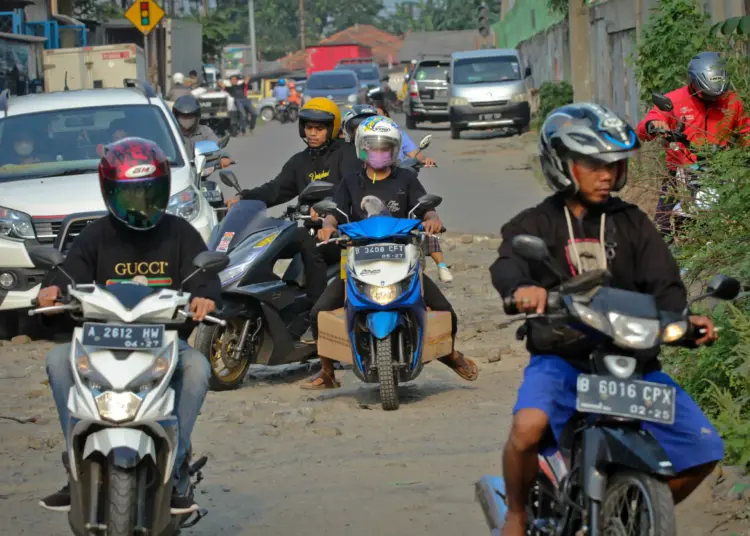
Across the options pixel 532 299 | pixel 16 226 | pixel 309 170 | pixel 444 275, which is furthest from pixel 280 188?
pixel 532 299

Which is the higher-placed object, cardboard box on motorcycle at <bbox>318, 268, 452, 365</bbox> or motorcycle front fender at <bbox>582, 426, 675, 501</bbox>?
motorcycle front fender at <bbox>582, 426, 675, 501</bbox>

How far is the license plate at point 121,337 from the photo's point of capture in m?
5.12

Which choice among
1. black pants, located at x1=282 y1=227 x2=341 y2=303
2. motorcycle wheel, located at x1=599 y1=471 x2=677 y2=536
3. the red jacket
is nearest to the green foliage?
the red jacket

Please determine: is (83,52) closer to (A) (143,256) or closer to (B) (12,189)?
(B) (12,189)

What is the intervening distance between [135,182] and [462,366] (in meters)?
4.22

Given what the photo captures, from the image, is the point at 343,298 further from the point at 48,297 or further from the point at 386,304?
the point at 48,297

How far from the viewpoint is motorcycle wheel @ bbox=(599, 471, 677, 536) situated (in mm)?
4145

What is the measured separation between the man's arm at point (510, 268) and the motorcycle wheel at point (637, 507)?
737mm

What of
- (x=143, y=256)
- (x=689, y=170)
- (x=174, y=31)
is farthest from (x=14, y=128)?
(x=174, y=31)

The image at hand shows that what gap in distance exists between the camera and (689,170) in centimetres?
920

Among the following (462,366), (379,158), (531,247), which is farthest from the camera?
(462,366)

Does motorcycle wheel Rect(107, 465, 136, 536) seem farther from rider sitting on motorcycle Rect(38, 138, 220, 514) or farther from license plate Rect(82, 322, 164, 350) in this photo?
license plate Rect(82, 322, 164, 350)

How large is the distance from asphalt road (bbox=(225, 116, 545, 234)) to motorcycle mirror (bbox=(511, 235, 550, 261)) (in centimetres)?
1326

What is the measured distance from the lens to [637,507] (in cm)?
432
